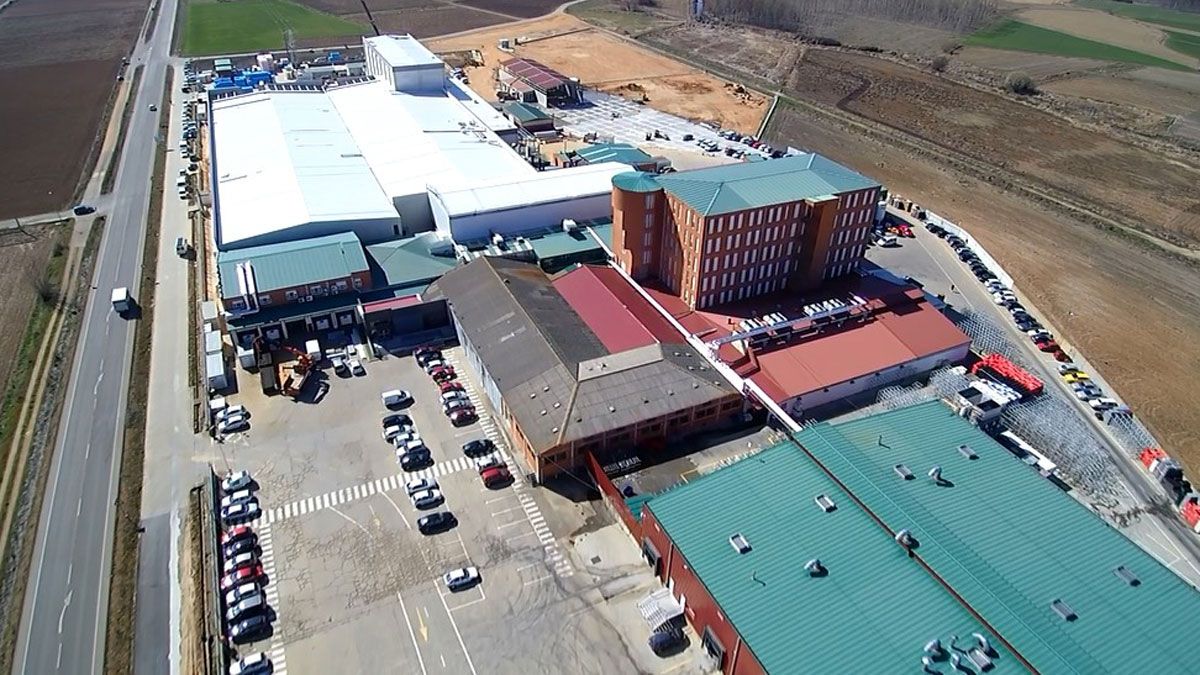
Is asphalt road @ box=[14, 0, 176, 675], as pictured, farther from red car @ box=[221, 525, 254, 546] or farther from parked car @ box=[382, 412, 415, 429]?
parked car @ box=[382, 412, 415, 429]

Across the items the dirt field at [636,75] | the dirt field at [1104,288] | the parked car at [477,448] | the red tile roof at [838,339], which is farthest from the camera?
the dirt field at [636,75]

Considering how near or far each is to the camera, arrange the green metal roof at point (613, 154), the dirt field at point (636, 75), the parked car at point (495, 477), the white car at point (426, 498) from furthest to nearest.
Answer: the dirt field at point (636, 75)
the green metal roof at point (613, 154)
the parked car at point (495, 477)
the white car at point (426, 498)

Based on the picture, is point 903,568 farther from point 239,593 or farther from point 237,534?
point 237,534

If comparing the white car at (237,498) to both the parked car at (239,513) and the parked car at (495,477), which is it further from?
the parked car at (495,477)

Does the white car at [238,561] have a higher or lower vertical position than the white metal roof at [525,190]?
lower

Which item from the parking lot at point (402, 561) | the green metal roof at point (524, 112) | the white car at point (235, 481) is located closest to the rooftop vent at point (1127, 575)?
the parking lot at point (402, 561)

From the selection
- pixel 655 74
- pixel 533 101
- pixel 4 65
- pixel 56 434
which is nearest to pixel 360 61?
pixel 533 101

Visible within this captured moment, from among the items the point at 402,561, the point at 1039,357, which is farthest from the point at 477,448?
the point at 1039,357
